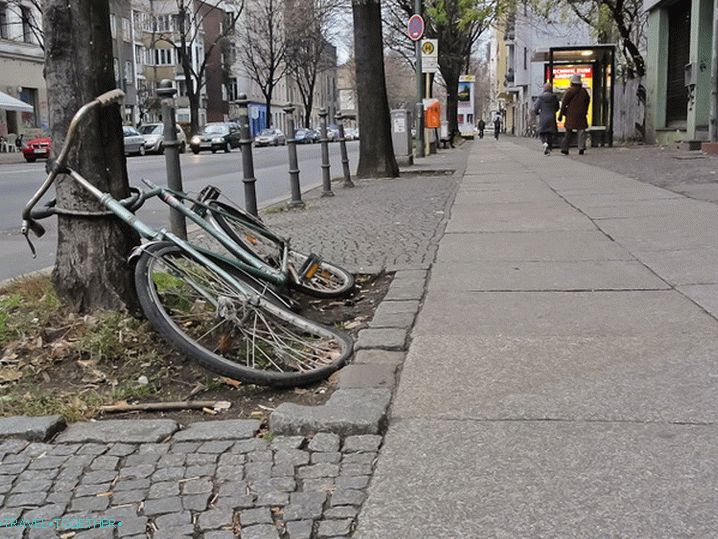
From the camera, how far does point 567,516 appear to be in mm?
2334

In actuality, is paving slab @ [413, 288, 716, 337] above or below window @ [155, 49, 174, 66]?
below

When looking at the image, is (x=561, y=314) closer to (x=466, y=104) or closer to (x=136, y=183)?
(x=136, y=183)

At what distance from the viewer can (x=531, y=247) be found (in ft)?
21.8

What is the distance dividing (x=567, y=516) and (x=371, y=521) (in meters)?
0.59

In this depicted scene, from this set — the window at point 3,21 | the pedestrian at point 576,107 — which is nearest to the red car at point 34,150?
the window at point 3,21

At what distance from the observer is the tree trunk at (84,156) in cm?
409

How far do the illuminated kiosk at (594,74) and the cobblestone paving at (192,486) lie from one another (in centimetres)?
2143

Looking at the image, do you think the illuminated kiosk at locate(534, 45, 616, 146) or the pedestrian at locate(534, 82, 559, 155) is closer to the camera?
the pedestrian at locate(534, 82, 559, 155)

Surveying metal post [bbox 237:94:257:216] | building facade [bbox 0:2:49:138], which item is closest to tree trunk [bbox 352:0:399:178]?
metal post [bbox 237:94:257:216]

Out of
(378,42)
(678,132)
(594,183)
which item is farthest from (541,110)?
(594,183)

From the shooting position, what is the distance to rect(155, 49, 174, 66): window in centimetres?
7112

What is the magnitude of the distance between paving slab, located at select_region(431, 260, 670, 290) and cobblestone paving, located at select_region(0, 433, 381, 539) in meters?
2.56

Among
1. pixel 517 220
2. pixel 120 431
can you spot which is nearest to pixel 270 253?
pixel 120 431

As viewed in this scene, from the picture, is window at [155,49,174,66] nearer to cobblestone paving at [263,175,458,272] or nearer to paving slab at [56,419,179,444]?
cobblestone paving at [263,175,458,272]
